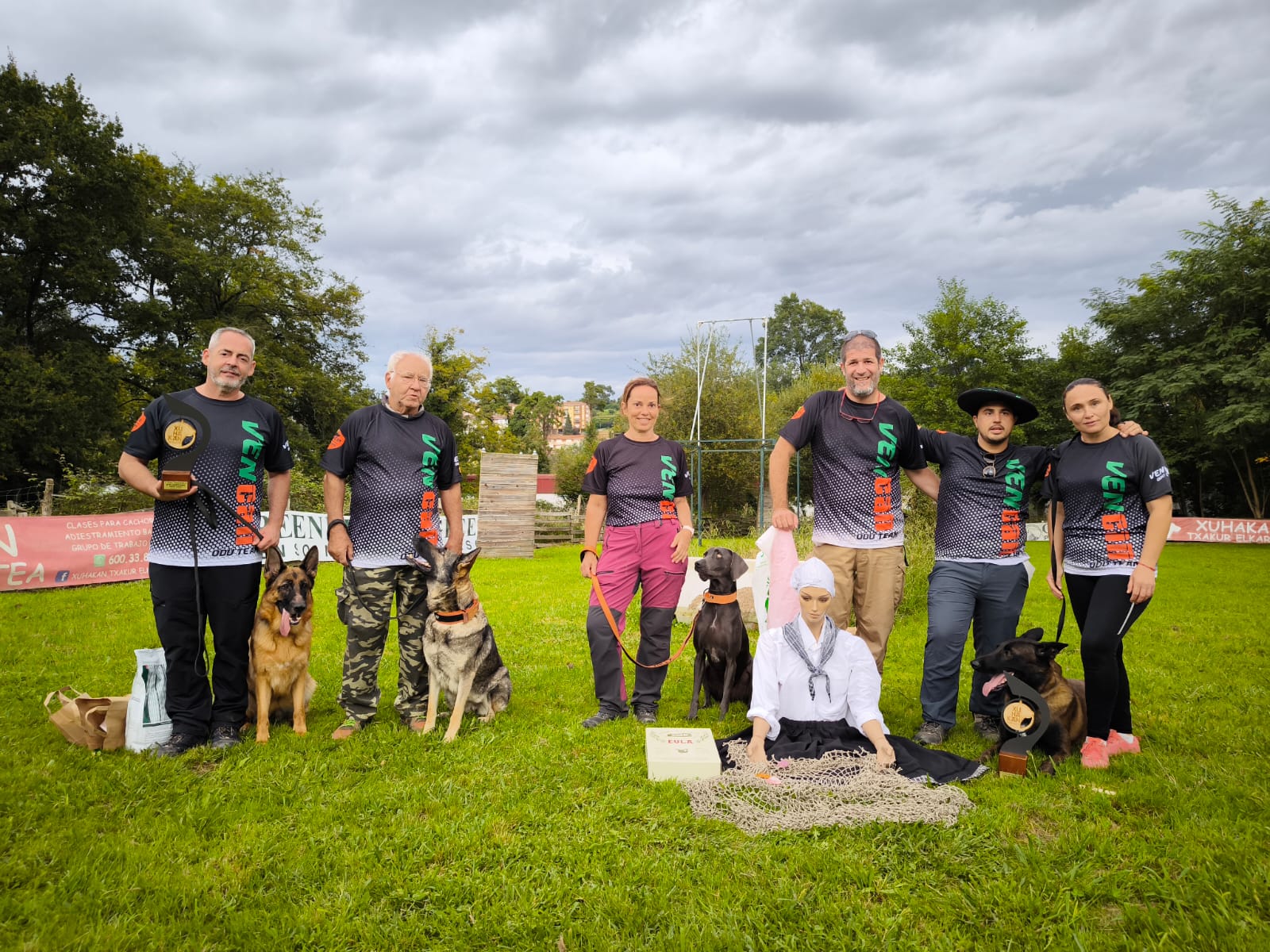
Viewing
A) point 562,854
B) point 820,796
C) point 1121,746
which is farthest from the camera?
point 1121,746

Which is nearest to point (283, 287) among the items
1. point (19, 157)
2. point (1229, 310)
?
point (19, 157)

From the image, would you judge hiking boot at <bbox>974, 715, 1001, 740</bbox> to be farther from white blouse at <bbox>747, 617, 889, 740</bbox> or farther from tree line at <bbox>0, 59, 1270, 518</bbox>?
tree line at <bbox>0, 59, 1270, 518</bbox>

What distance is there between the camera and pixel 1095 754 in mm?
3916

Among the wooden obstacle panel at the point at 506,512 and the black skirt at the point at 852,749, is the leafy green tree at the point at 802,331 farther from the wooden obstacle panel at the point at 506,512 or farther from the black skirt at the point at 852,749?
the black skirt at the point at 852,749

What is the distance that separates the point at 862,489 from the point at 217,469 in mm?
4059

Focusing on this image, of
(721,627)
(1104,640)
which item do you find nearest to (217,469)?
(721,627)

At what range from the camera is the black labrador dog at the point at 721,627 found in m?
4.91

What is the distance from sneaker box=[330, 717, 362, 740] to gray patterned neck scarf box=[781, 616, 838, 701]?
289 cm

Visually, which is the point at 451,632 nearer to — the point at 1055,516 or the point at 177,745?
the point at 177,745

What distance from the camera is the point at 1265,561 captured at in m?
16.5

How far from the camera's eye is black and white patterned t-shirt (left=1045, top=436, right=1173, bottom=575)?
13.0ft

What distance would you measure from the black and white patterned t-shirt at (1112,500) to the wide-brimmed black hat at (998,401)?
0.49 meters

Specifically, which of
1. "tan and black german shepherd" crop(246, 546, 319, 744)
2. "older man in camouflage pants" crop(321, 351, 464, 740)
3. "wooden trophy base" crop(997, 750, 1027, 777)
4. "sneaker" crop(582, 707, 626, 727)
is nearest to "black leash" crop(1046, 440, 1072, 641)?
"wooden trophy base" crop(997, 750, 1027, 777)

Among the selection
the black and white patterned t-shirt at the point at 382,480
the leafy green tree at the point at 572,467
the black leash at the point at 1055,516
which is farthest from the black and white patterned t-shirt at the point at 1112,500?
the leafy green tree at the point at 572,467
